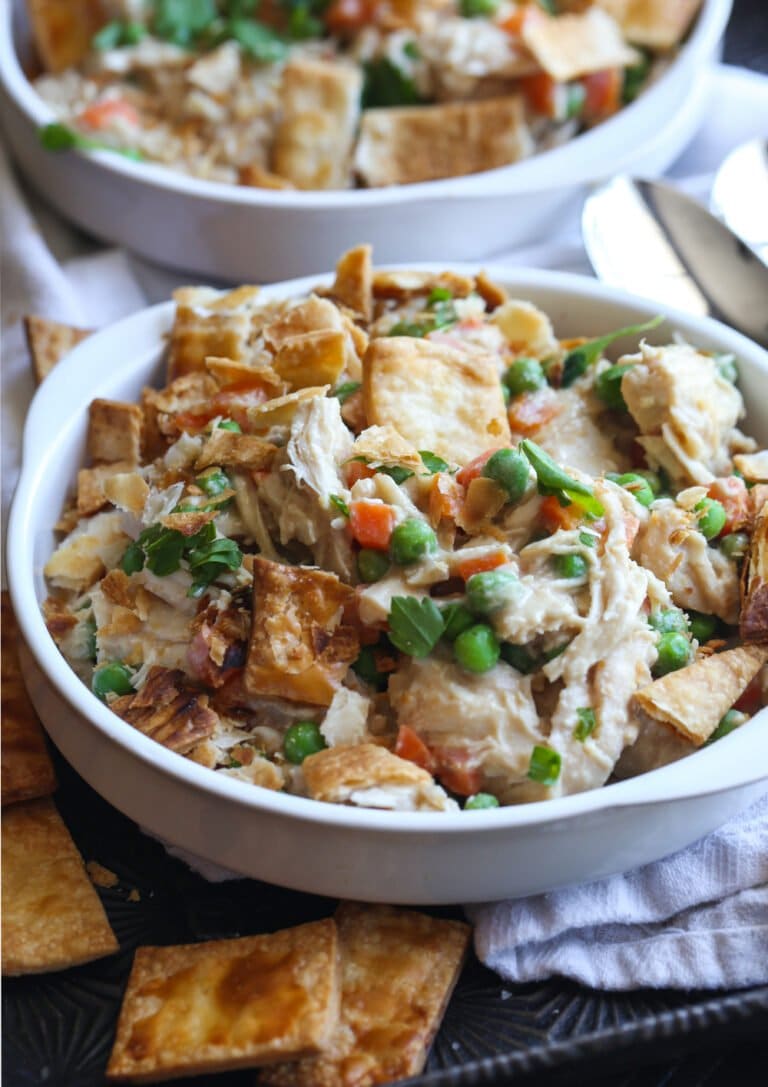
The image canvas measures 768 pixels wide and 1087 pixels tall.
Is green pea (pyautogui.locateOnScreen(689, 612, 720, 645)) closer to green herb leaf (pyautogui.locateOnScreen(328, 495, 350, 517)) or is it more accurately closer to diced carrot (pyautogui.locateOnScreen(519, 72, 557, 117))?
green herb leaf (pyautogui.locateOnScreen(328, 495, 350, 517))

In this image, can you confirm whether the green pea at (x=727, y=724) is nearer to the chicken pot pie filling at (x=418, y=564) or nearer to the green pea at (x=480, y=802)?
the chicken pot pie filling at (x=418, y=564)

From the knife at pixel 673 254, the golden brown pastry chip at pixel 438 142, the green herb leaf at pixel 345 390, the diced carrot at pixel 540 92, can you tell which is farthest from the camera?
the diced carrot at pixel 540 92

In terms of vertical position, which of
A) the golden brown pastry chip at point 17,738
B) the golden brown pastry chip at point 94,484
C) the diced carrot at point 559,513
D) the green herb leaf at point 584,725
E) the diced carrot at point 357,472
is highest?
the diced carrot at point 559,513

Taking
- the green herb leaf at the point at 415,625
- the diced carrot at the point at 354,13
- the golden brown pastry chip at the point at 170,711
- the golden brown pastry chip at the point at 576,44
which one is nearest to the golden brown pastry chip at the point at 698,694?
the green herb leaf at the point at 415,625

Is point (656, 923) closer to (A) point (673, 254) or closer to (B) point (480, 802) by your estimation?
(B) point (480, 802)

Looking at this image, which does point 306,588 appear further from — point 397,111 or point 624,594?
point 397,111

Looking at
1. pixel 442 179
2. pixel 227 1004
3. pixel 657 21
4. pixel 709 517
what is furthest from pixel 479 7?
pixel 227 1004
